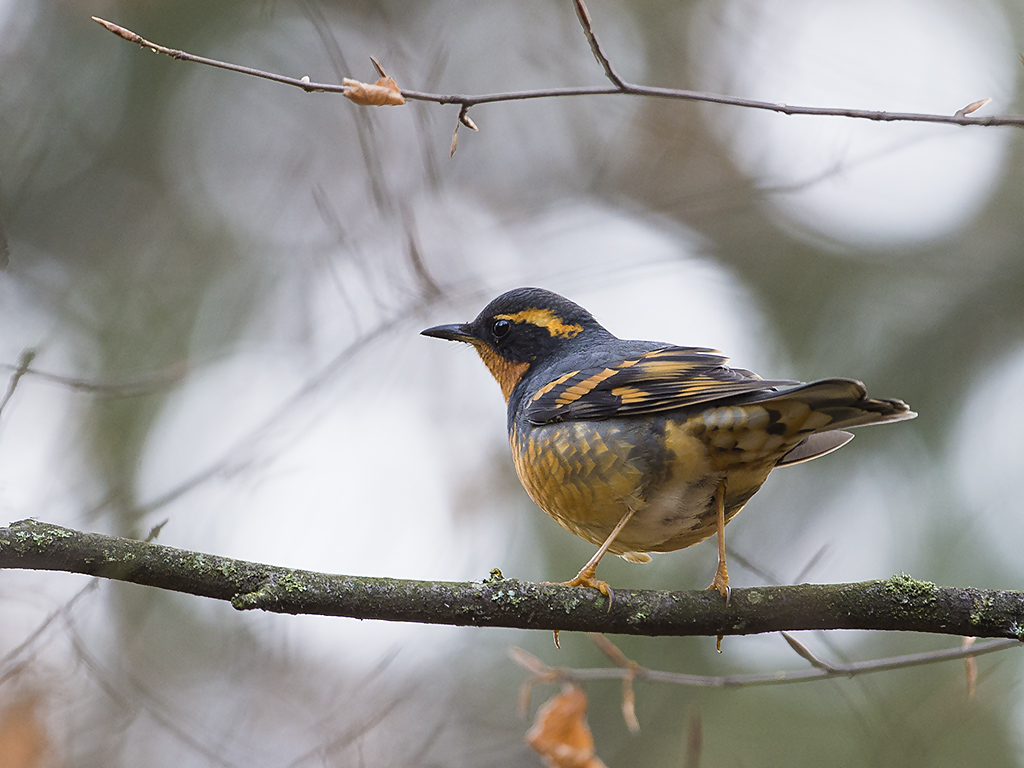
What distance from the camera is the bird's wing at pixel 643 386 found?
3.77 meters

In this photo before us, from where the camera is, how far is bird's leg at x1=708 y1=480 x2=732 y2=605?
3.42 metres

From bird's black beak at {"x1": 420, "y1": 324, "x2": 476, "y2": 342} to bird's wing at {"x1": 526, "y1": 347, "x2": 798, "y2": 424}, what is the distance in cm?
83

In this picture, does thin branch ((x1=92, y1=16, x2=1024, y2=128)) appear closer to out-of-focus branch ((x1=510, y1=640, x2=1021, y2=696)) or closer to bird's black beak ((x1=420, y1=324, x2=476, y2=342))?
out-of-focus branch ((x1=510, y1=640, x2=1021, y2=696))

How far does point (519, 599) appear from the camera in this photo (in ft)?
10.2

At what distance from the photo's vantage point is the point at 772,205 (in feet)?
24.9

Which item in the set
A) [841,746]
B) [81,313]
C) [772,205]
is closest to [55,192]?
[81,313]

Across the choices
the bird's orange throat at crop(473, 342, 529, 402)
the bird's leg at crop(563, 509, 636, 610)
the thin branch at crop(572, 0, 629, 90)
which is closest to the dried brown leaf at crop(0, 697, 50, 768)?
the bird's leg at crop(563, 509, 636, 610)

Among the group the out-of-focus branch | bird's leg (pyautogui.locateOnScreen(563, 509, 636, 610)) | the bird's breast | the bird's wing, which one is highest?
the bird's wing

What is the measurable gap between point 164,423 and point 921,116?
537cm

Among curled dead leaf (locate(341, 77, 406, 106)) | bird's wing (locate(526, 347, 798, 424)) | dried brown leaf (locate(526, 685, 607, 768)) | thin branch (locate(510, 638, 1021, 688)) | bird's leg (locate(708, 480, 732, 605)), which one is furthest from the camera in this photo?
bird's wing (locate(526, 347, 798, 424))

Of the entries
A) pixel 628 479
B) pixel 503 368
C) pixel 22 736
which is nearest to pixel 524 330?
pixel 503 368

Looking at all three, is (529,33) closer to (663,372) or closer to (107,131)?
(107,131)

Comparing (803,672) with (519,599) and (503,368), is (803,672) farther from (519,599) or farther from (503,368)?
(503,368)

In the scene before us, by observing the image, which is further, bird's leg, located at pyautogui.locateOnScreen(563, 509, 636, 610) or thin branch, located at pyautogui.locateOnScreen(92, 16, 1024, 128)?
bird's leg, located at pyautogui.locateOnScreen(563, 509, 636, 610)
